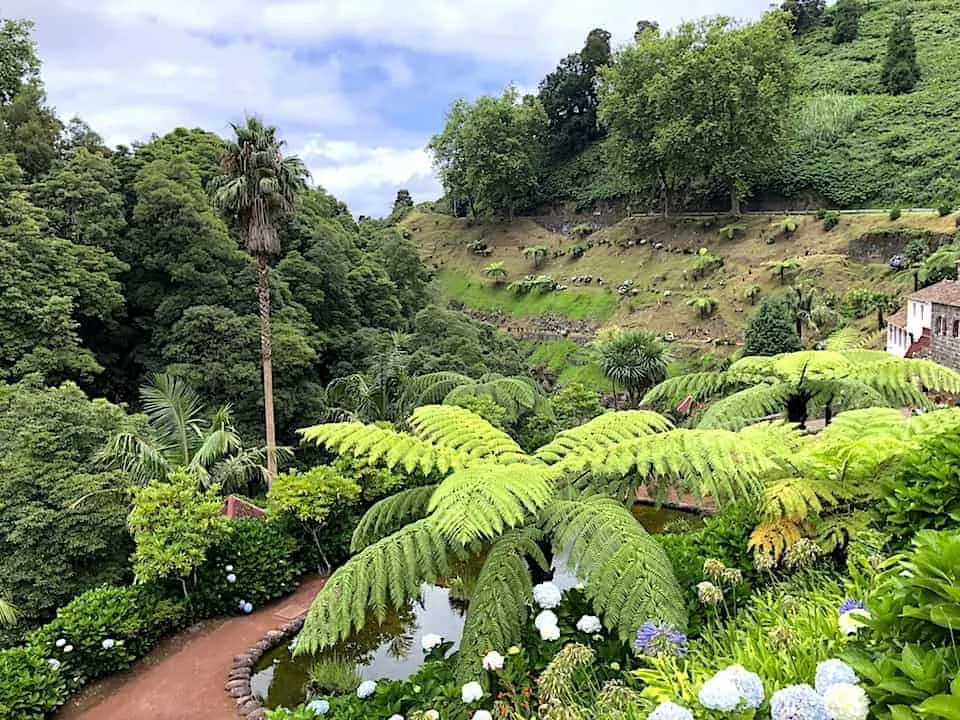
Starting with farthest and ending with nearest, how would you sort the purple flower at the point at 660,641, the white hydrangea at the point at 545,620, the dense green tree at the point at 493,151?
1. the dense green tree at the point at 493,151
2. the white hydrangea at the point at 545,620
3. the purple flower at the point at 660,641

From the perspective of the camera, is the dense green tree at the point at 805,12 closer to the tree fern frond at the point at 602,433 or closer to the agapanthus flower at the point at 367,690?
the tree fern frond at the point at 602,433

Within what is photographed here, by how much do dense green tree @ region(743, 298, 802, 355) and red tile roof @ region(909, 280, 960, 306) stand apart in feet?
9.35

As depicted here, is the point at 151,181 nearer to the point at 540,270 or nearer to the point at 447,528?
the point at 447,528

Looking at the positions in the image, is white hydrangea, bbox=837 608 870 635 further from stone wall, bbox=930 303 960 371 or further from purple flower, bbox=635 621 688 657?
stone wall, bbox=930 303 960 371

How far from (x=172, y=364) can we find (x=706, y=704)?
13.3 metres

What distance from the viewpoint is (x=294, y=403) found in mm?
14227

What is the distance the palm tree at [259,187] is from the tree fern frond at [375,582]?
23.9 feet

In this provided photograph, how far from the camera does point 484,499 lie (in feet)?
12.6

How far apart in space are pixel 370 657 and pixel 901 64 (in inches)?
1420

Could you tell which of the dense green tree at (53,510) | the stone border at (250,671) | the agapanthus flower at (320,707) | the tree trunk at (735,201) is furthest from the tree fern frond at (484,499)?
the tree trunk at (735,201)

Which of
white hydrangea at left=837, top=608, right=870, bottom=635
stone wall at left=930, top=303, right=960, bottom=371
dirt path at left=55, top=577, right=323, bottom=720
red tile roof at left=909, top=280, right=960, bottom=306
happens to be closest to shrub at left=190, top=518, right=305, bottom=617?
dirt path at left=55, top=577, right=323, bottom=720

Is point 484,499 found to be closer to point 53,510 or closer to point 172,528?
point 172,528

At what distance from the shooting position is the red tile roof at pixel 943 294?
44.8 ft

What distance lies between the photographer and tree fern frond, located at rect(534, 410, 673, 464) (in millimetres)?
4883
